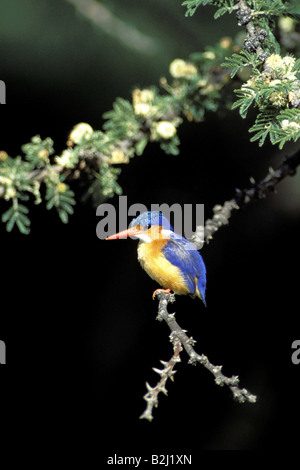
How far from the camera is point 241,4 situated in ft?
3.59

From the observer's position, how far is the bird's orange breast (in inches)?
57.6

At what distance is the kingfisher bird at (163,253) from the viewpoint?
57.5 inches

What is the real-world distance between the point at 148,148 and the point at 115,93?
291 mm

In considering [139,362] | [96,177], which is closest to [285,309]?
[139,362]

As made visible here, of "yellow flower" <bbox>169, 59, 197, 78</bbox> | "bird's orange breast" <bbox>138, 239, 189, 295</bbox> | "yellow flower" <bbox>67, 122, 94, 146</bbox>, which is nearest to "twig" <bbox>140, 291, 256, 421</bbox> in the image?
"bird's orange breast" <bbox>138, 239, 189, 295</bbox>

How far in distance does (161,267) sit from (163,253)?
0.05m

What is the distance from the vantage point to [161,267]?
1462mm

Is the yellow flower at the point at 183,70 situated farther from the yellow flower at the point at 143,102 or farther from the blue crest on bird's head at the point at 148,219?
the blue crest on bird's head at the point at 148,219

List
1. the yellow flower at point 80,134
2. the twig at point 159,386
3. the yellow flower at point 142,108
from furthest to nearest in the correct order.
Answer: the yellow flower at point 142,108
the yellow flower at point 80,134
the twig at point 159,386

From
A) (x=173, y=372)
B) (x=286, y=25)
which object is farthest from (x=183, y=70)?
(x=173, y=372)

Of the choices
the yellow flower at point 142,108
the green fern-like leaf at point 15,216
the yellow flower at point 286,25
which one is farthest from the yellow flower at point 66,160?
the yellow flower at point 286,25

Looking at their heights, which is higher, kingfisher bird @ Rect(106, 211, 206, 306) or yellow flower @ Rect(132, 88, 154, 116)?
yellow flower @ Rect(132, 88, 154, 116)

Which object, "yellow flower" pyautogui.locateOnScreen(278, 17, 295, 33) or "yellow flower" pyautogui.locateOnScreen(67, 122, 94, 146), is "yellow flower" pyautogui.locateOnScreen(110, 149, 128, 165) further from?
"yellow flower" pyautogui.locateOnScreen(278, 17, 295, 33)

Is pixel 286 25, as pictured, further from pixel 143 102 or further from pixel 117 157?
pixel 117 157
